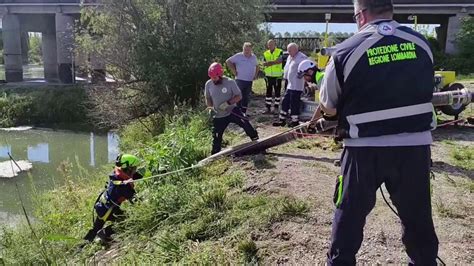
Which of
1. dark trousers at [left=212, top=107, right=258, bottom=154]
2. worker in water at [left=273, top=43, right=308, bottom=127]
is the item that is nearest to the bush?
worker in water at [left=273, top=43, right=308, bottom=127]

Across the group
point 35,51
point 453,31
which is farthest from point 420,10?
point 35,51

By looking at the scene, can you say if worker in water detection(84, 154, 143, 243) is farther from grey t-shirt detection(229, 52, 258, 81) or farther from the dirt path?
grey t-shirt detection(229, 52, 258, 81)

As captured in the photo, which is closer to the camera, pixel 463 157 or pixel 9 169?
pixel 463 157

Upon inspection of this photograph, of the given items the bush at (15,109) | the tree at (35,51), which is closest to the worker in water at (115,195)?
the bush at (15,109)

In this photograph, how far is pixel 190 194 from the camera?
5711 millimetres

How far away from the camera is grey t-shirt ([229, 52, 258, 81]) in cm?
973

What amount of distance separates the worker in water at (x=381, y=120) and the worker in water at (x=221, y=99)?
4.44 metres

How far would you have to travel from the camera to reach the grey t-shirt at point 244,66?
9734mm

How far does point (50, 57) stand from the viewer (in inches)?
1382

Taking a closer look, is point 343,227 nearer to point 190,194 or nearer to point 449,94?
point 449,94

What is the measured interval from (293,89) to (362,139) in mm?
6557

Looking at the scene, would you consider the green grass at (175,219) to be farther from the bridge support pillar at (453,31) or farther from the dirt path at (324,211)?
the bridge support pillar at (453,31)

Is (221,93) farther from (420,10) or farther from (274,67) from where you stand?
(420,10)

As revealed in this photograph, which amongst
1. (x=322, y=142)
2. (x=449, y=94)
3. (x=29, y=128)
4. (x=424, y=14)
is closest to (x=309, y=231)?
(x=449, y=94)
